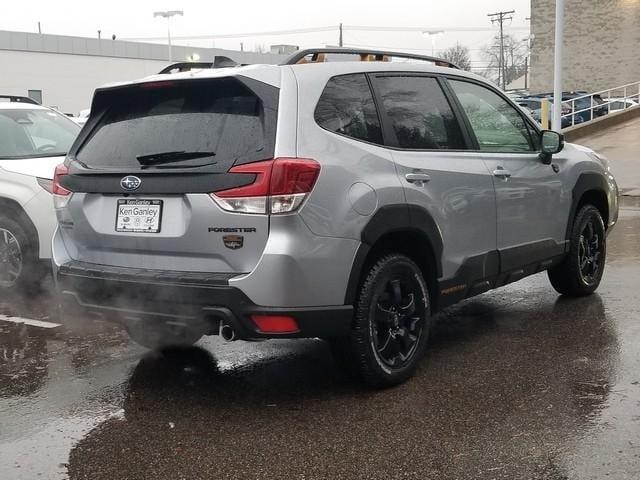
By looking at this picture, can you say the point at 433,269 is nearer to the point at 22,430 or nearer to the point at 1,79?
the point at 22,430

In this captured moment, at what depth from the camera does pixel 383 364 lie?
415 centimetres

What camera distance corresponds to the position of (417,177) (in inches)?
170

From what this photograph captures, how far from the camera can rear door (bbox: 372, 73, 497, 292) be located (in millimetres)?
4352

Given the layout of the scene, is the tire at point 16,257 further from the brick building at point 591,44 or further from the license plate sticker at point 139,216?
the brick building at point 591,44

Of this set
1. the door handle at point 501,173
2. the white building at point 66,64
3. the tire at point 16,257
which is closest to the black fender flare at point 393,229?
the door handle at point 501,173

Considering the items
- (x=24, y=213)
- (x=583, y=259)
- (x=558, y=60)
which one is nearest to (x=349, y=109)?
(x=583, y=259)

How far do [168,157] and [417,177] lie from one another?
1372 millimetres

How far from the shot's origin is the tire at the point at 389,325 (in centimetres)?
399

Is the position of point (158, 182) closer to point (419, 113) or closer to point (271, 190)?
point (271, 190)

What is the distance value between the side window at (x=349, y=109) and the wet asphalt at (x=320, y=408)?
140cm

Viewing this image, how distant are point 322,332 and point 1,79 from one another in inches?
1899

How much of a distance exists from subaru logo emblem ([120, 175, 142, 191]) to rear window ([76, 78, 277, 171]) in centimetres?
7

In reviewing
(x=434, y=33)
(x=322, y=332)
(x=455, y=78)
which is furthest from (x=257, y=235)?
(x=434, y=33)

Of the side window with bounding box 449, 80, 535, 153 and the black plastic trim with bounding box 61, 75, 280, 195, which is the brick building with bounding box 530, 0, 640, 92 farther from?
the black plastic trim with bounding box 61, 75, 280, 195
